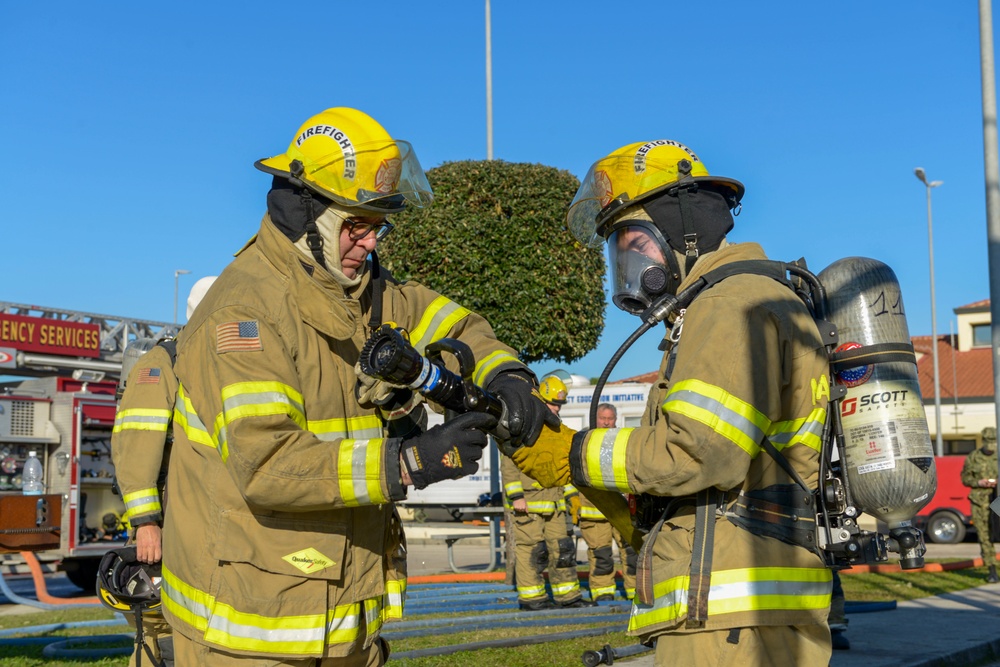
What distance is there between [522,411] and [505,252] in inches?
418

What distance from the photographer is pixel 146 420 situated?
15.8 feet

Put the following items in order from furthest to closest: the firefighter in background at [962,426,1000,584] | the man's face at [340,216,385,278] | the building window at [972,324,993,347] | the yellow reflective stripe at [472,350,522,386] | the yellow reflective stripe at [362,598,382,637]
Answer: the building window at [972,324,993,347] → the firefighter in background at [962,426,1000,584] → the yellow reflective stripe at [472,350,522,386] → the man's face at [340,216,385,278] → the yellow reflective stripe at [362,598,382,637]

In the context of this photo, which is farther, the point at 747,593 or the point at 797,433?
the point at 797,433

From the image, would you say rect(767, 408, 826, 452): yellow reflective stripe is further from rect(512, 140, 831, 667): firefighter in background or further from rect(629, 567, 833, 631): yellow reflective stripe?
rect(629, 567, 833, 631): yellow reflective stripe

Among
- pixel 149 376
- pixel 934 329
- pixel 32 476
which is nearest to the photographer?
pixel 149 376

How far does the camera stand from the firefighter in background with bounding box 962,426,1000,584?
13.5 m

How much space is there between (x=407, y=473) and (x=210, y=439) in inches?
25.0

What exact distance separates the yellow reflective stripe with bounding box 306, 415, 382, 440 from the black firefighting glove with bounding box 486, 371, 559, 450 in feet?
1.26

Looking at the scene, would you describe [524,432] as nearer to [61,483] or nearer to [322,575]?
[322,575]

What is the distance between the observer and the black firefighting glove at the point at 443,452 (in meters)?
2.85

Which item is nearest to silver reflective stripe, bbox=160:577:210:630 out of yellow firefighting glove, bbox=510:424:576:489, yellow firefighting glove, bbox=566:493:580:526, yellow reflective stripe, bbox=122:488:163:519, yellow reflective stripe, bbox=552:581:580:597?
yellow firefighting glove, bbox=510:424:576:489

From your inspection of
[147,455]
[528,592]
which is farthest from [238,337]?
[528,592]

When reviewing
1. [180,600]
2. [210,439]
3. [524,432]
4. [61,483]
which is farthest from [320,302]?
[61,483]

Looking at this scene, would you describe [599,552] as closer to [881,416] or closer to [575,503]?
[575,503]
